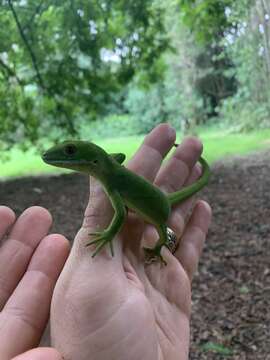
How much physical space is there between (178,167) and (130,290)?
741 mm

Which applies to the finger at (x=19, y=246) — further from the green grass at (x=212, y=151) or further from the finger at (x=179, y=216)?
the green grass at (x=212, y=151)

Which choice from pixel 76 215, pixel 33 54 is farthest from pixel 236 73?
pixel 76 215

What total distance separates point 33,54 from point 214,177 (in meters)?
2.35

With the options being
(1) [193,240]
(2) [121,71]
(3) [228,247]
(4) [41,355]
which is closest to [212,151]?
(2) [121,71]

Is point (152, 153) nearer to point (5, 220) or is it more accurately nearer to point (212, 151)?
point (5, 220)

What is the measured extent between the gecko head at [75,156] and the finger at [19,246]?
31 cm

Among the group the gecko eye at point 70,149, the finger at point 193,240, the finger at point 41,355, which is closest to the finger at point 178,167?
the finger at point 193,240

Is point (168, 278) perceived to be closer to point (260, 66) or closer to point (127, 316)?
point (127, 316)

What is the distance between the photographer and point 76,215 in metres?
4.52

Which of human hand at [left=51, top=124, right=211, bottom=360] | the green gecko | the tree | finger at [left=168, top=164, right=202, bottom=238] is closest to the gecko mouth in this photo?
the green gecko

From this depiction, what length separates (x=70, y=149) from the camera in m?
1.43

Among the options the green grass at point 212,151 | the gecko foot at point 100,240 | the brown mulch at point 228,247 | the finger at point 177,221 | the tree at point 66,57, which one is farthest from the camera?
the green grass at point 212,151

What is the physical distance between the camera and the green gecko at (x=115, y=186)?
1.42m

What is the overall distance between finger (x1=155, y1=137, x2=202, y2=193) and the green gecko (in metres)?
0.32
